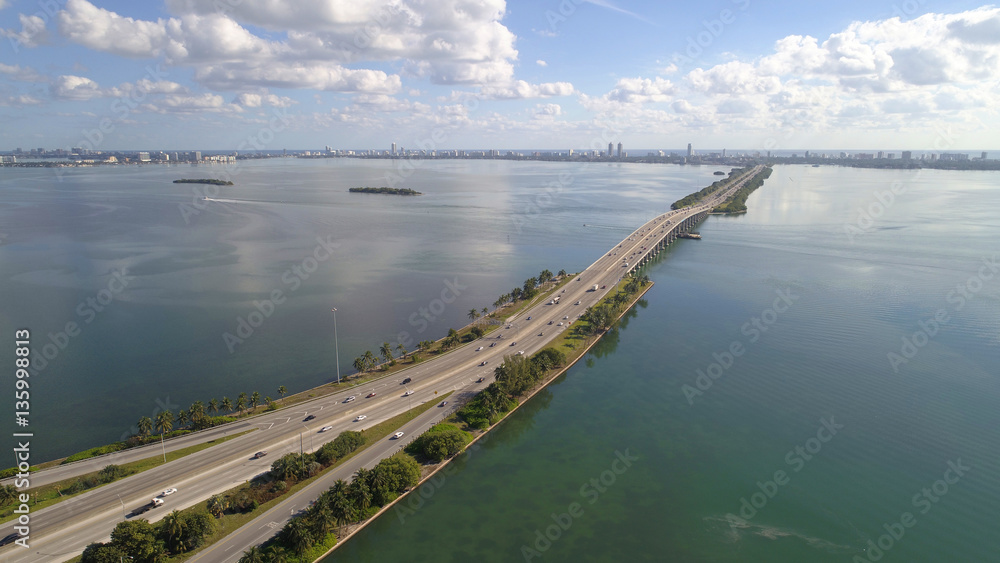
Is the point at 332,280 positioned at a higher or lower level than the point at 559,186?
lower

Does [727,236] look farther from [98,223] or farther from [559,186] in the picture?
[98,223]

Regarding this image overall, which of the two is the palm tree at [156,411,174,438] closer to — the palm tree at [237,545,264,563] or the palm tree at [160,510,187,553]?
the palm tree at [160,510,187,553]

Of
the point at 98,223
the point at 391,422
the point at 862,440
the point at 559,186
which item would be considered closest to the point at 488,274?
the point at 391,422
